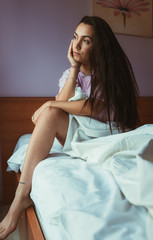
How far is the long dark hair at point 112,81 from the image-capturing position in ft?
A: 3.56

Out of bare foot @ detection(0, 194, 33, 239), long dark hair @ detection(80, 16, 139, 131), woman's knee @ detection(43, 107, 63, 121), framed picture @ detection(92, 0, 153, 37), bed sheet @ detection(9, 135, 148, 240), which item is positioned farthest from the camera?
framed picture @ detection(92, 0, 153, 37)

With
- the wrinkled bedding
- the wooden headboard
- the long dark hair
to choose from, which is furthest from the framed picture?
the wrinkled bedding

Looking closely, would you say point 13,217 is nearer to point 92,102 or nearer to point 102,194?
point 102,194

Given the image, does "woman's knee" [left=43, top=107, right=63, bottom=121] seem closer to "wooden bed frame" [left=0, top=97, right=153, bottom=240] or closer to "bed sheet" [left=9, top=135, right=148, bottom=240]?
"bed sheet" [left=9, top=135, right=148, bottom=240]

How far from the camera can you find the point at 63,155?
977 millimetres

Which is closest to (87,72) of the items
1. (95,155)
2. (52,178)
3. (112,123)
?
(112,123)

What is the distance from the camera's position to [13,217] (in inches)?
33.3

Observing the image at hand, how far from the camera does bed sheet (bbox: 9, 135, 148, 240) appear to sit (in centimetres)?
41

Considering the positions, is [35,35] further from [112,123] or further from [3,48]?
[112,123]

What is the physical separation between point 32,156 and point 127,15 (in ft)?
5.81

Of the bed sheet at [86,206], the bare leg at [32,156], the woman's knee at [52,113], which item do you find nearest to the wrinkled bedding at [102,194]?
the bed sheet at [86,206]

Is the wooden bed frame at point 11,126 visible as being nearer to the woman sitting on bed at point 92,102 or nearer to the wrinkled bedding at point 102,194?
the woman sitting on bed at point 92,102

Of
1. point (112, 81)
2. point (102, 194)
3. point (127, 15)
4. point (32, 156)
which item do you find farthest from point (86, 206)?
point (127, 15)

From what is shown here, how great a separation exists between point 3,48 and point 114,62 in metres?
0.93
